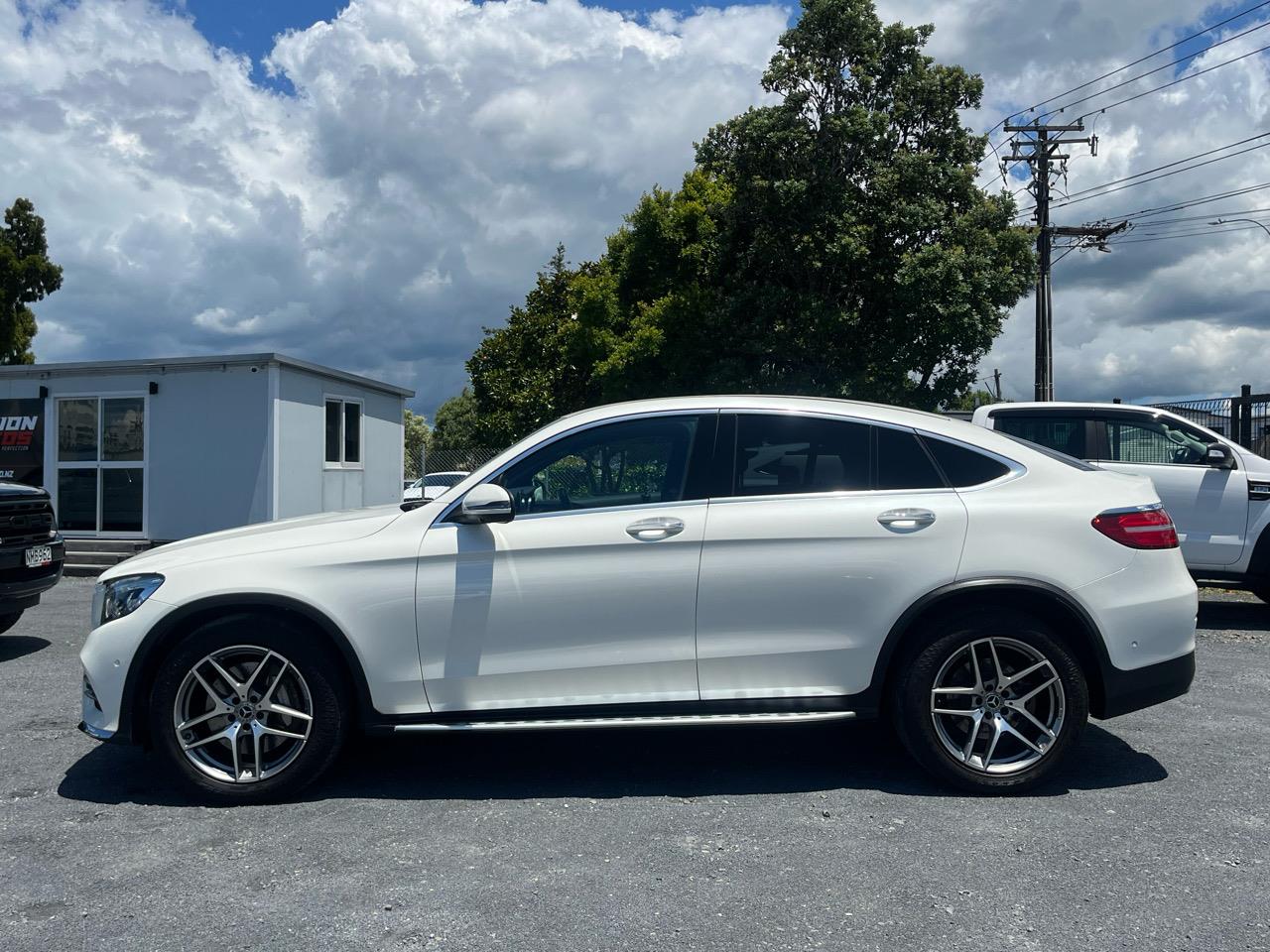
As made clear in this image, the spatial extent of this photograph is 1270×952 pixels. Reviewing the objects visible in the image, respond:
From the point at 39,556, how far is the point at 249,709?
4.69 meters

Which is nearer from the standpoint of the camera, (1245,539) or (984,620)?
(984,620)

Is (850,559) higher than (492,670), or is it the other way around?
(850,559)

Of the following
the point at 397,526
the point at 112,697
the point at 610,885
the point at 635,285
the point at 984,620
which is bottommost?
the point at 610,885

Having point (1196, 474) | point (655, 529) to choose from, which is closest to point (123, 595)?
point (655, 529)

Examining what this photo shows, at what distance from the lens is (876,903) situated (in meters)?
3.31

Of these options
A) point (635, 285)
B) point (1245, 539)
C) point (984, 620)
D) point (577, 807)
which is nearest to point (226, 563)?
point (577, 807)

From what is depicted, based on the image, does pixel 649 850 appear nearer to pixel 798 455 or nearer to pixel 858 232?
pixel 798 455

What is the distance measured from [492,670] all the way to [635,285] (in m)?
27.1

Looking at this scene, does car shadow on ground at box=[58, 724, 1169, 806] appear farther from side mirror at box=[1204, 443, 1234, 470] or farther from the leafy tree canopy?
the leafy tree canopy

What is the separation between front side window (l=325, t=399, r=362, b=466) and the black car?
738cm

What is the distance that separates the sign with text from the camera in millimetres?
15008

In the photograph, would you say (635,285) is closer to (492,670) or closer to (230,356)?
(230,356)

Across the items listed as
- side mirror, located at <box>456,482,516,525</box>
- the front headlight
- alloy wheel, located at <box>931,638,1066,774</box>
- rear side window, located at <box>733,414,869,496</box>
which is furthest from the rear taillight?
the front headlight

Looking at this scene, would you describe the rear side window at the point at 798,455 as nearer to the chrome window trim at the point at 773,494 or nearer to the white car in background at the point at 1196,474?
the chrome window trim at the point at 773,494
